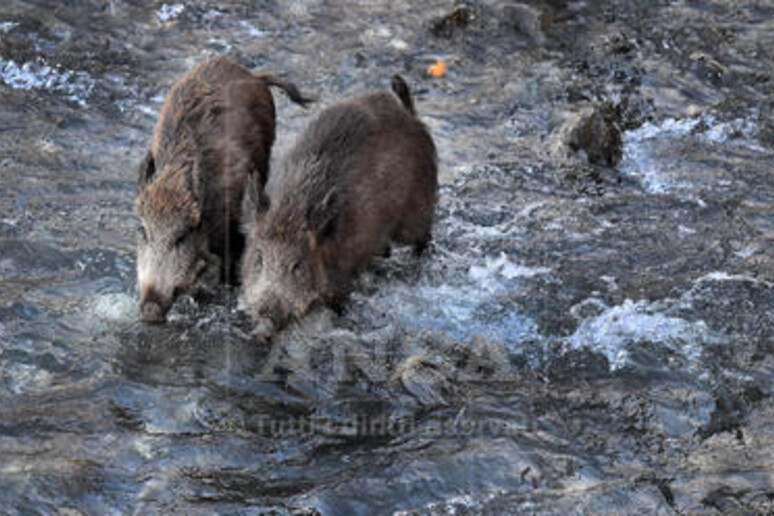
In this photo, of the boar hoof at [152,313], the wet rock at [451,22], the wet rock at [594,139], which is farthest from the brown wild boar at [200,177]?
the wet rock at [451,22]

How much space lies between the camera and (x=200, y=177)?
701cm

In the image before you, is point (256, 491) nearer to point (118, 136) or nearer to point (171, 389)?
point (171, 389)

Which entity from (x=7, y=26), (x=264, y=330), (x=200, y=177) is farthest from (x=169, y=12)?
(x=264, y=330)

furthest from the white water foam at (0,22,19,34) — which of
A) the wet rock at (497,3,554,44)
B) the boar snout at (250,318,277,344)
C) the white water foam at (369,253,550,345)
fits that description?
the boar snout at (250,318,277,344)

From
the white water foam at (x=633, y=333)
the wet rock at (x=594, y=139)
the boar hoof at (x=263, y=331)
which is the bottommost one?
the white water foam at (x=633, y=333)

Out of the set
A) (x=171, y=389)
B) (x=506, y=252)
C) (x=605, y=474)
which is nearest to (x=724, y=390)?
(x=605, y=474)

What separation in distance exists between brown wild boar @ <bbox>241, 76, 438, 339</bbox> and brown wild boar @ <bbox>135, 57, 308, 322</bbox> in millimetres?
322

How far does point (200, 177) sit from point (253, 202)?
0.47 meters

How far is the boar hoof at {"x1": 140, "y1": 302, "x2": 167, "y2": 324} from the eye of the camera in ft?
21.8

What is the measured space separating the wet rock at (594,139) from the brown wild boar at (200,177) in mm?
2475

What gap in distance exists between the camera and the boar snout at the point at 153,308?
664cm

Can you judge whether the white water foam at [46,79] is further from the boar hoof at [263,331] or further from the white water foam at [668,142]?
the white water foam at [668,142]

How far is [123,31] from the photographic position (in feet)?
36.7

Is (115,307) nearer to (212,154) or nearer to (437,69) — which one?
(212,154)
